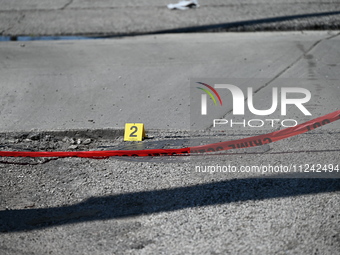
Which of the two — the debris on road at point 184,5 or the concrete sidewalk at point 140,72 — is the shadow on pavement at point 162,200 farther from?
the debris on road at point 184,5

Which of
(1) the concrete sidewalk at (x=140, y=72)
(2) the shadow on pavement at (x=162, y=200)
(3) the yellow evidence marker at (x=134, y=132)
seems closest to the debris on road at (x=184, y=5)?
(1) the concrete sidewalk at (x=140, y=72)

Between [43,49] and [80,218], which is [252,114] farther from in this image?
[43,49]

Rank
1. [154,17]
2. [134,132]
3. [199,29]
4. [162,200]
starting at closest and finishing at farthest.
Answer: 1. [162,200]
2. [134,132]
3. [199,29]
4. [154,17]

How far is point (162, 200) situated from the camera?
3982 millimetres

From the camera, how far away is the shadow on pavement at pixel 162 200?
3.81m

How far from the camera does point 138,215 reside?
3.81 meters

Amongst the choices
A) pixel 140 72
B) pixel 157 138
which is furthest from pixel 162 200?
pixel 140 72

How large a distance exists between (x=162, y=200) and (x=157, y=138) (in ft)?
4.14

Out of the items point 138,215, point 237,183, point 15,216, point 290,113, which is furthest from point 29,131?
point 290,113

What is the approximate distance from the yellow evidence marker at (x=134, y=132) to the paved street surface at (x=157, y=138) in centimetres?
10

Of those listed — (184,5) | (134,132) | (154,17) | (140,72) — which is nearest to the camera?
(134,132)

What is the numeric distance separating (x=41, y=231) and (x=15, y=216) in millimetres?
346

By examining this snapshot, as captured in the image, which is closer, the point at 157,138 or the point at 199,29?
the point at 157,138

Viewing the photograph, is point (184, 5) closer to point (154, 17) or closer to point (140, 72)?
point (154, 17)
